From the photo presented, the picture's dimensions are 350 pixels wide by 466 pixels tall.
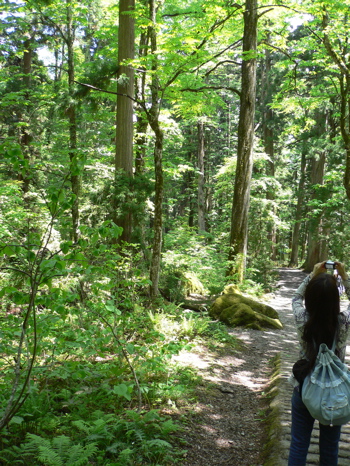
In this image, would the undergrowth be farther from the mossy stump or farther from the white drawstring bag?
the mossy stump

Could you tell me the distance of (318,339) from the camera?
2.44m

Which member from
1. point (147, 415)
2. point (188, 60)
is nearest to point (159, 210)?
point (188, 60)

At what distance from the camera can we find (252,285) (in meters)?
13.0

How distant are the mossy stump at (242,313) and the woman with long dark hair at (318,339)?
A: 239 inches

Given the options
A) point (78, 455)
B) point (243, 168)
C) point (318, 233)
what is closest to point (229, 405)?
point (78, 455)

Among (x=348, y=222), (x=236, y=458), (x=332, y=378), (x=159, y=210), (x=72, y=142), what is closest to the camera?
(x=332, y=378)

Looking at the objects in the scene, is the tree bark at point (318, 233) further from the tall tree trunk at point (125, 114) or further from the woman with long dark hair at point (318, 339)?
the woman with long dark hair at point (318, 339)

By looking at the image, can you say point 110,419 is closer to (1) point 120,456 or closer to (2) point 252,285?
(1) point 120,456

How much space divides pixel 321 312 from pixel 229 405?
116 inches

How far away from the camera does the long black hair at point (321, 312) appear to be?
7.86 feet

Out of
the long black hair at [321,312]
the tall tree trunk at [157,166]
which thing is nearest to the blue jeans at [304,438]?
the long black hair at [321,312]

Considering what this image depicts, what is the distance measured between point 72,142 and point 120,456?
32.8ft

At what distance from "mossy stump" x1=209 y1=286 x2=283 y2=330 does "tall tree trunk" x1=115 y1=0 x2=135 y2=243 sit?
292 cm

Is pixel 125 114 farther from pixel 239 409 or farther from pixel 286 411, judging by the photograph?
pixel 286 411
